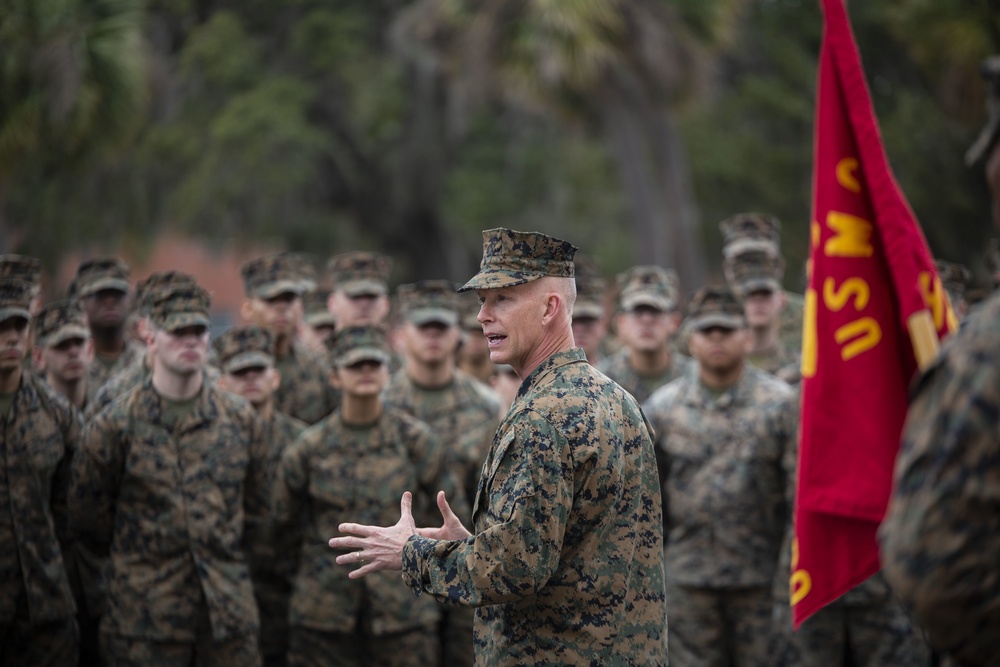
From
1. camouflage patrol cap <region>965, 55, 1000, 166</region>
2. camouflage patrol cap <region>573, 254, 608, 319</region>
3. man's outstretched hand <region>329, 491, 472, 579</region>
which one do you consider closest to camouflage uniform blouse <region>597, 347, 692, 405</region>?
camouflage patrol cap <region>573, 254, 608, 319</region>

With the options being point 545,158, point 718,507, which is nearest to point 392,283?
point 545,158

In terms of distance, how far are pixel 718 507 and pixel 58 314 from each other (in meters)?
4.25

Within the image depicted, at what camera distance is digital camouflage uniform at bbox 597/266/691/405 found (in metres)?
8.41

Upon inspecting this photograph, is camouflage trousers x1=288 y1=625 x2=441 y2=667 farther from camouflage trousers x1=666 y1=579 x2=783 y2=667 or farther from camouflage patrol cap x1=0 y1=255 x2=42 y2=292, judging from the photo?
camouflage patrol cap x1=0 y1=255 x2=42 y2=292

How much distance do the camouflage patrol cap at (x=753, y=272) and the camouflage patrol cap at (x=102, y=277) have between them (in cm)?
443

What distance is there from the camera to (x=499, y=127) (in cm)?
2444

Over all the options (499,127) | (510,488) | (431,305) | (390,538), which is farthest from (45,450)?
(499,127)

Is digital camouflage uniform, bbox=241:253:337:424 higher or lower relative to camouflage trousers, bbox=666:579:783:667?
higher

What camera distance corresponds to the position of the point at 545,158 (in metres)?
24.0

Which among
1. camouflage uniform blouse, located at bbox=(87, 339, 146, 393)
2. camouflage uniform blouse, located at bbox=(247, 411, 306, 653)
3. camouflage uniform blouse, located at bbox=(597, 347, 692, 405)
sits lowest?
camouflage uniform blouse, located at bbox=(247, 411, 306, 653)

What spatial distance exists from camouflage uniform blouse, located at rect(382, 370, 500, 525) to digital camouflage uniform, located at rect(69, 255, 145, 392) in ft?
6.02

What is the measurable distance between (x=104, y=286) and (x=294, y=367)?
1.44m

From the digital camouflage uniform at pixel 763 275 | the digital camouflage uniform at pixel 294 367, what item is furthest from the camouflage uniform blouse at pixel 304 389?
the digital camouflage uniform at pixel 763 275

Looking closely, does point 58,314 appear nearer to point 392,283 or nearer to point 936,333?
point 936,333
